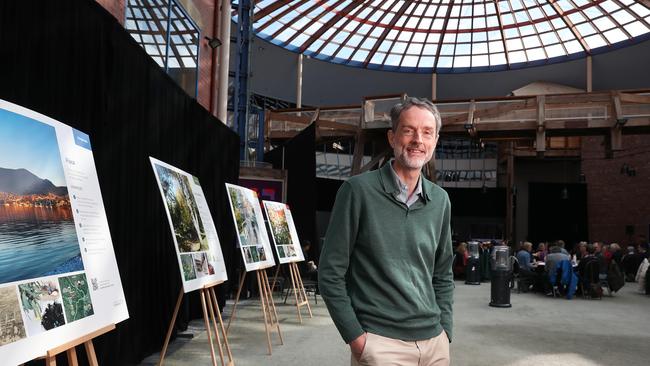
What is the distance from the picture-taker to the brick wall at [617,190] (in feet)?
72.9

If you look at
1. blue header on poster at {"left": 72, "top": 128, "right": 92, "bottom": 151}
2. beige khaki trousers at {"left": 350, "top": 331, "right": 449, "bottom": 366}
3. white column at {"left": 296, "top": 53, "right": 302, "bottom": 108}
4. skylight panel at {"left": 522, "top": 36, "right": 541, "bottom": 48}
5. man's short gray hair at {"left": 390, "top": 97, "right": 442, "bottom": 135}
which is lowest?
beige khaki trousers at {"left": 350, "top": 331, "right": 449, "bottom": 366}

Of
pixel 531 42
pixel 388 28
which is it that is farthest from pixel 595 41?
pixel 388 28

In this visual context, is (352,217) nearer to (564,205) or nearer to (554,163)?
(564,205)

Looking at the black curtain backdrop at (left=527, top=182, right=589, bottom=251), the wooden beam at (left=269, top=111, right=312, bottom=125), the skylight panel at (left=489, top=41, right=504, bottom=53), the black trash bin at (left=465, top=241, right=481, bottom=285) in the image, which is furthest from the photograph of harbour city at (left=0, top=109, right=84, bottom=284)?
the skylight panel at (left=489, top=41, right=504, bottom=53)

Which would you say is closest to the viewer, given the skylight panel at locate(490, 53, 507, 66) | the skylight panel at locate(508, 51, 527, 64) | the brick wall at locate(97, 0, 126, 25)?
the brick wall at locate(97, 0, 126, 25)

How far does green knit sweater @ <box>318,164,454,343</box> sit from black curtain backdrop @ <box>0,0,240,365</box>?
240 cm

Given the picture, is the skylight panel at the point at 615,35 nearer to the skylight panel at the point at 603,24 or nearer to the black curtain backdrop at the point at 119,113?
the skylight panel at the point at 603,24

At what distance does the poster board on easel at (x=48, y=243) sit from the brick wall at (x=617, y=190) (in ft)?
78.6

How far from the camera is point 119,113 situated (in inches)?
189

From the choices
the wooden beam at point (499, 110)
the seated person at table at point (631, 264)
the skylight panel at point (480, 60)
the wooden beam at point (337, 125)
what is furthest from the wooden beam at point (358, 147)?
the skylight panel at point (480, 60)

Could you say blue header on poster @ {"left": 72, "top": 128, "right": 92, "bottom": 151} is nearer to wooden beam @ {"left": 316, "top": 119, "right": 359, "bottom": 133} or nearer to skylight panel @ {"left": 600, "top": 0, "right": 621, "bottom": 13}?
wooden beam @ {"left": 316, "top": 119, "right": 359, "bottom": 133}

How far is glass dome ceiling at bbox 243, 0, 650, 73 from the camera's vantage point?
953 inches

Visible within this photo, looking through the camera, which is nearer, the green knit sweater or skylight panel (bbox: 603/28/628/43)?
the green knit sweater

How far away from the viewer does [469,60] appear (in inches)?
1163
